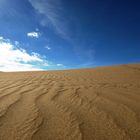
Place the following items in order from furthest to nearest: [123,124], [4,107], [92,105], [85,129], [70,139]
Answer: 1. [92,105]
2. [4,107]
3. [123,124]
4. [85,129]
5. [70,139]

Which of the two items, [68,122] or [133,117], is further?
[133,117]

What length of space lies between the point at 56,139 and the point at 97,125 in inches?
20.5

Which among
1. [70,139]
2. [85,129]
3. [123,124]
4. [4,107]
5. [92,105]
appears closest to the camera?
[70,139]

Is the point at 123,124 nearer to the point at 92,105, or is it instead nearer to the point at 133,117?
the point at 133,117

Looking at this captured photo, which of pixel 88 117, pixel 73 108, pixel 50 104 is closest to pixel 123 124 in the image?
pixel 88 117

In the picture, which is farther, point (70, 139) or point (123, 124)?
point (123, 124)

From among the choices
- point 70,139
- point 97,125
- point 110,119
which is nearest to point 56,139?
point 70,139

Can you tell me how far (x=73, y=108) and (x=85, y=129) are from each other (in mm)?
670

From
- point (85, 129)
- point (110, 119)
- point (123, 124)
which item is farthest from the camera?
point (110, 119)

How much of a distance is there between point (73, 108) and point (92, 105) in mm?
353

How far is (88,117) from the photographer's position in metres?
1.90

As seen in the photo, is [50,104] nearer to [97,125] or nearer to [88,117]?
[88,117]

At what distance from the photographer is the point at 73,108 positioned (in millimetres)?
2252

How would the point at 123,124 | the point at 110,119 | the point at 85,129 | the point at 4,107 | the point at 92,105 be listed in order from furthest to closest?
the point at 92,105 < the point at 4,107 < the point at 110,119 < the point at 123,124 < the point at 85,129
